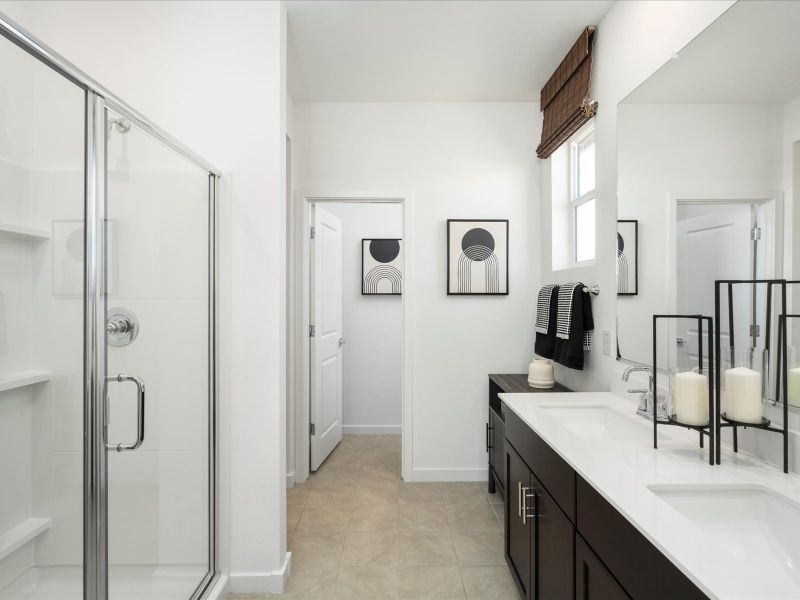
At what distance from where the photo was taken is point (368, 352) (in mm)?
4477

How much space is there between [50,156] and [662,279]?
1923mm

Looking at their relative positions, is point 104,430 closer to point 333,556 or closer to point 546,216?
point 333,556

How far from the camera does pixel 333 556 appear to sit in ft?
7.54

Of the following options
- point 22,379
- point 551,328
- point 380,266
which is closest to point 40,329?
point 22,379

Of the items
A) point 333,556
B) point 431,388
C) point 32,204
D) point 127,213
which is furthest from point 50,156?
point 431,388

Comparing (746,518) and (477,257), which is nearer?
(746,518)

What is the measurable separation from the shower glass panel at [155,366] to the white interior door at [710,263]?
1.69 metres

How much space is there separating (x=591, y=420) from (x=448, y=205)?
1.79 m

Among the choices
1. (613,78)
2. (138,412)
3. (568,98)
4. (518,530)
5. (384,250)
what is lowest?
(518,530)

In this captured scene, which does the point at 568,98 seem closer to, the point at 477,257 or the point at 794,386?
the point at 477,257

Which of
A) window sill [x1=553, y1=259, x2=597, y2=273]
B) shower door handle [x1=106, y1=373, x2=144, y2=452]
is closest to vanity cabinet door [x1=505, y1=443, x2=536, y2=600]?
window sill [x1=553, y1=259, x2=597, y2=273]

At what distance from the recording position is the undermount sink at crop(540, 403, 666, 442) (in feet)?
5.74

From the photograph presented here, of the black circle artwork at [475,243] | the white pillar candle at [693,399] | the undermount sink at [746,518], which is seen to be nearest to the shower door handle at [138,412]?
the undermount sink at [746,518]

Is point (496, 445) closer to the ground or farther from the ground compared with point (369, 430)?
farther from the ground
